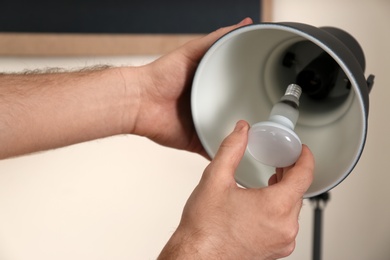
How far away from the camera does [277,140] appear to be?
0.64 metres

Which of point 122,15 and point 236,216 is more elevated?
point 122,15

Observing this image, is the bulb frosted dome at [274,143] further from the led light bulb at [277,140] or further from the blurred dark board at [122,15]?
the blurred dark board at [122,15]

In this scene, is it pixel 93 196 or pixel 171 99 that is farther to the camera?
pixel 93 196

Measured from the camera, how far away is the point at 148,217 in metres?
1.30

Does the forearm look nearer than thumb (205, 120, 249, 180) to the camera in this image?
No

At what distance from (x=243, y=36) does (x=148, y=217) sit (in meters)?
0.69

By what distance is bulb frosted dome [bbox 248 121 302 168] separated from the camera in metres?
0.63

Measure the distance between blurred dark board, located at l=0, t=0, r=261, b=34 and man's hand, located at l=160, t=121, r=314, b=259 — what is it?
617mm

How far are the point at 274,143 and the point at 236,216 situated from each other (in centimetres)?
11

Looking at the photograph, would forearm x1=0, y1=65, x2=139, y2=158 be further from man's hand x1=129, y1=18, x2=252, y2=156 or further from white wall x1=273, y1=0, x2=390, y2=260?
white wall x1=273, y1=0, x2=390, y2=260

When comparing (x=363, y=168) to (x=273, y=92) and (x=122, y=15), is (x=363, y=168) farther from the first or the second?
(x=122, y=15)

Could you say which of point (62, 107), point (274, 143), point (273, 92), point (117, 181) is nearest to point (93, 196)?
point (117, 181)

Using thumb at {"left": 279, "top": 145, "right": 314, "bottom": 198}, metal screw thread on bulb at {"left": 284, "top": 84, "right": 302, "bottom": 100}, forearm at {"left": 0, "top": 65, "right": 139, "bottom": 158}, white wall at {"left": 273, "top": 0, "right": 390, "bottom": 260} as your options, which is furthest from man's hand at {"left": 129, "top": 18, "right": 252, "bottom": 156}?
white wall at {"left": 273, "top": 0, "right": 390, "bottom": 260}

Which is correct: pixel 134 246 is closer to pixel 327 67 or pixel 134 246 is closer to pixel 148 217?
pixel 148 217
